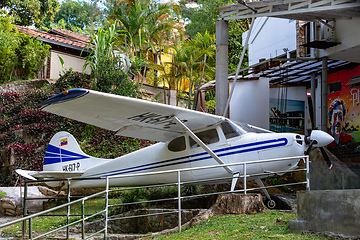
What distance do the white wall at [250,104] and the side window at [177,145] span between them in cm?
678

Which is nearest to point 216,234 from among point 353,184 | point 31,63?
point 353,184

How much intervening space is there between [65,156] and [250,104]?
8.48 meters

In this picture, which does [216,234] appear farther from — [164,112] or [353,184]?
[353,184]

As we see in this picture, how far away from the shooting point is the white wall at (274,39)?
19.1 m

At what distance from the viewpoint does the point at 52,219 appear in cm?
1091

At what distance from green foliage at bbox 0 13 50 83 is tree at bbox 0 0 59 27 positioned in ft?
19.8

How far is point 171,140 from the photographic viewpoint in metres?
10.9

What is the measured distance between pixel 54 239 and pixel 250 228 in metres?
3.72

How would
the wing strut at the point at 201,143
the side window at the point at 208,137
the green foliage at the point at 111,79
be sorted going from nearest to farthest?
1. the wing strut at the point at 201,143
2. the side window at the point at 208,137
3. the green foliage at the point at 111,79

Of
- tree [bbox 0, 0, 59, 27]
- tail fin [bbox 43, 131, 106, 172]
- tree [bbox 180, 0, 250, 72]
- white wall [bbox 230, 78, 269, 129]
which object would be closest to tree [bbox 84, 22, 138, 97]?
white wall [bbox 230, 78, 269, 129]

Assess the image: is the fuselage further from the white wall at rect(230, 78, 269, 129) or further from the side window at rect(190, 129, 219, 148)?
the white wall at rect(230, 78, 269, 129)

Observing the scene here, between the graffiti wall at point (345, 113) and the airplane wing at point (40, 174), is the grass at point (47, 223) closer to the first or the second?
the airplane wing at point (40, 174)

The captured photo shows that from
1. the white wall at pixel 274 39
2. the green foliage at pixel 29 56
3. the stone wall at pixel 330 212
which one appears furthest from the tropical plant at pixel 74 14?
the stone wall at pixel 330 212

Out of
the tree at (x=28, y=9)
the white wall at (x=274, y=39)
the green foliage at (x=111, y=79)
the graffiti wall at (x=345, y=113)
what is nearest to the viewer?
the graffiti wall at (x=345, y=113)
